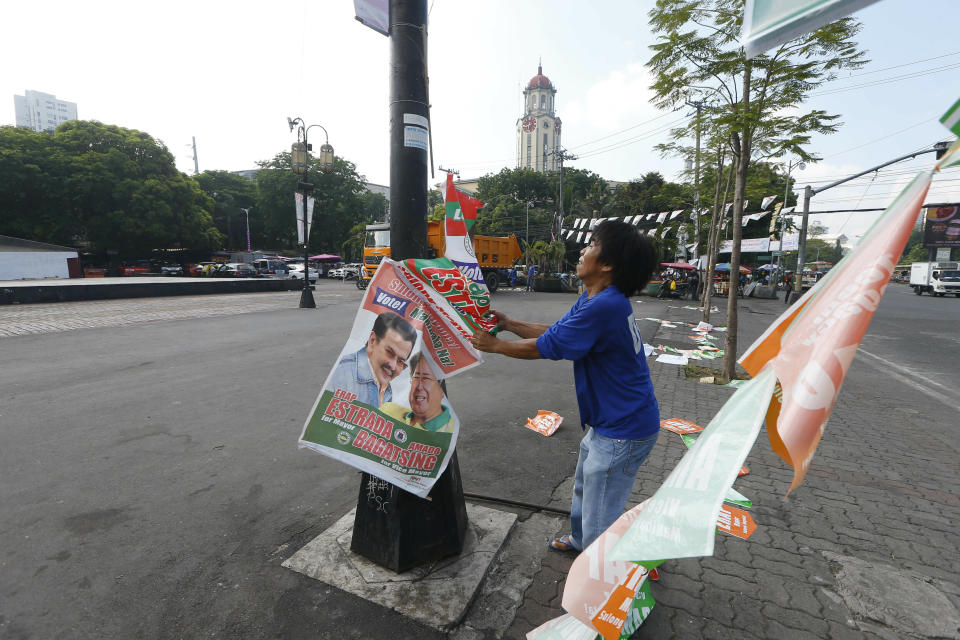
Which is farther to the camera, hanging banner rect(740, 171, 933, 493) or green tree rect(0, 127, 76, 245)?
green tree rect(0, 127, 76, 245)

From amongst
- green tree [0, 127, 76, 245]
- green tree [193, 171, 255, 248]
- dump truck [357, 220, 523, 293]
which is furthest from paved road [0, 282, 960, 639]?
green tree [193, 171, 255, 248]

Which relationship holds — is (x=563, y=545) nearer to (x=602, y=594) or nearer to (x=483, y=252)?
(x=602, y=594)

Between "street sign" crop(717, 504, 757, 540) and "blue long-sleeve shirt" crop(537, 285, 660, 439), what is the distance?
1.33 m

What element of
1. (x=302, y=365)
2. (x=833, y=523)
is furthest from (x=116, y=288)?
(x=833, y=523)

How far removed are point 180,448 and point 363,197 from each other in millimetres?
48013

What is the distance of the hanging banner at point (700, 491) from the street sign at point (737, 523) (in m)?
2.24

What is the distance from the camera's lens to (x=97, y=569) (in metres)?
2.41

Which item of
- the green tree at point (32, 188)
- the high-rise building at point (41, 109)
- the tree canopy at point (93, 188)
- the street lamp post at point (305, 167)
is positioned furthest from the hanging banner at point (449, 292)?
the high-rise building at point (41, 109)

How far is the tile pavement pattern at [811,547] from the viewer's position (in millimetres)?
2125

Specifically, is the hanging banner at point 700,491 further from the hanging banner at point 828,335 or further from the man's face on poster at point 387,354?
the man's face on poster at point 387,354

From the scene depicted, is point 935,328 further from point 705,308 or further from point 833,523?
point 833,523

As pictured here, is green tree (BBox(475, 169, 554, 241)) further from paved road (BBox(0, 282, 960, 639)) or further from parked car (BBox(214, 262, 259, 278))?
paved road (BBox(0, 282, 960, 639))

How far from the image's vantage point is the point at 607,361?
205 cm

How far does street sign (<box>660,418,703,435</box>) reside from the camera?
4566mm
